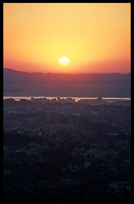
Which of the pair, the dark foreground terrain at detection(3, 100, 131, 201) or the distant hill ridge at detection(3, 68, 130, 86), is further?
the distant hill ridge at detection(3, 68, 130, 86)

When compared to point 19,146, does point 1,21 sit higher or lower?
higher

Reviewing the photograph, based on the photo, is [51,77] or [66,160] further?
[51,77]

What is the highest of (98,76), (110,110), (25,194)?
(98,76)

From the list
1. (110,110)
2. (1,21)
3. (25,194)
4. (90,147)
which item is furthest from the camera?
(110,110)

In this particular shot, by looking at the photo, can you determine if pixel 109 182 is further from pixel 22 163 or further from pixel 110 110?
pixel 110 110

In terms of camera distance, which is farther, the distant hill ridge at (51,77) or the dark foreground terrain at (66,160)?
the distant hill ridge at (51,77)

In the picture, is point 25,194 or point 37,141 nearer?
point 25,194

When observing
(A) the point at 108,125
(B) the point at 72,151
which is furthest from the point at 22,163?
(A) the point at 108,125

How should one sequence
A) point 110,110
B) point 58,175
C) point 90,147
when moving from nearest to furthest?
Result: point 58,175, point 90,147, point 110,110
